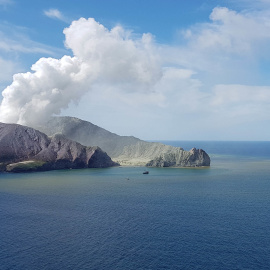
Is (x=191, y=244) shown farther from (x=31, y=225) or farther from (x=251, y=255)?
(x=31, y=225)

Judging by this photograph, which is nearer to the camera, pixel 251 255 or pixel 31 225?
pixel 251 255

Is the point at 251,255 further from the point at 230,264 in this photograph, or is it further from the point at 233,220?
the point at 233,220

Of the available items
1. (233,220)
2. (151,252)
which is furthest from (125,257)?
(233,220)

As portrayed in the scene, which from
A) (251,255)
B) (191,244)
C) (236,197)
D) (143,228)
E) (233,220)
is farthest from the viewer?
(236,197)

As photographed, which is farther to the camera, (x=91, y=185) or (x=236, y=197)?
(x=91, y=185)

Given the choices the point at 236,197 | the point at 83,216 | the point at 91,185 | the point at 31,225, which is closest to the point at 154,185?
the point at 91,185

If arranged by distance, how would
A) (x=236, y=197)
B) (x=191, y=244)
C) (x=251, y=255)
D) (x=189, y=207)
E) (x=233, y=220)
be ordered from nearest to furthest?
(x=251, y=255), (x=191, y=244), (x=233, y=220), (x=189, y=207), (x=236, y=197)
